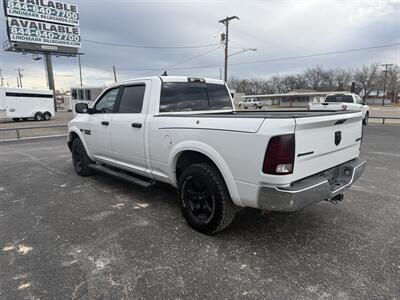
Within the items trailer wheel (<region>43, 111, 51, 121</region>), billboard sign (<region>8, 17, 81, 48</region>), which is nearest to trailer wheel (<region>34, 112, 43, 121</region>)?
trailer wheel (<region>43, 111, 51, 121</region>)

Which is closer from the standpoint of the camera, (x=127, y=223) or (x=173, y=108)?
(x=127, y=223)

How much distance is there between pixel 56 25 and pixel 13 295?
41906mm

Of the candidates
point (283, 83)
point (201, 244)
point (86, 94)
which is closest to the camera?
Answer: point (201, 244)

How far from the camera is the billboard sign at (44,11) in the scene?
31.9 m

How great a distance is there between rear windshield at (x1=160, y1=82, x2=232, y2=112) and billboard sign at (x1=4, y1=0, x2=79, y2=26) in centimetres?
3723

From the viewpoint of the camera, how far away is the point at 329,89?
94625mm

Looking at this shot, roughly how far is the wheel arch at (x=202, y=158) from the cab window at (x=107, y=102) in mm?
1832

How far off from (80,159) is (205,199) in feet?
12.1

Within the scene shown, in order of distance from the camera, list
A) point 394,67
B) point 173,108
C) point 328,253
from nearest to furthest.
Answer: point 328,253
point 173,108
point 394,67

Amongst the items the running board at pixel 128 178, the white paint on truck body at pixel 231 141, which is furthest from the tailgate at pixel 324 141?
the running board at pixel 128 178

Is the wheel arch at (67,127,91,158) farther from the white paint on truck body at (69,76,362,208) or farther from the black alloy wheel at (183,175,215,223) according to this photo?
the black alloy wheel at (183,175,215,223)

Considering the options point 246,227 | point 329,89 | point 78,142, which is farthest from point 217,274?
point 329,89

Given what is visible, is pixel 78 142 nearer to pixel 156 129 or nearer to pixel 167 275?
pixel 156 129

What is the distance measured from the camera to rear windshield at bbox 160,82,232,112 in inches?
157
